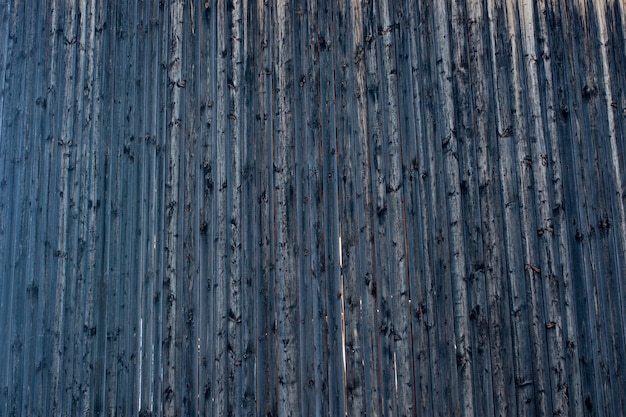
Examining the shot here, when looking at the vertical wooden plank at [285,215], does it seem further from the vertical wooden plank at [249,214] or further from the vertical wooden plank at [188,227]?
the vertical wooden plank at [188,227]

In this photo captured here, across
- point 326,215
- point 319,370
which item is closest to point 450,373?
point 319,370

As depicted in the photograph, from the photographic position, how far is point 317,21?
3.94m

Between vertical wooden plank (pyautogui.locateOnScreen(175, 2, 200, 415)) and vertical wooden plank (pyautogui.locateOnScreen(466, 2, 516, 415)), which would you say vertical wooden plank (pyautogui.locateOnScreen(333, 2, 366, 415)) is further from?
vertical wooden plank (pyautogui.locateOnScreen(175, 2, 200, 415))

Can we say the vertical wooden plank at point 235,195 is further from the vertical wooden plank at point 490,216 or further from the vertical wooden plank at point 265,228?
the vertical wooden plank at point 490,216

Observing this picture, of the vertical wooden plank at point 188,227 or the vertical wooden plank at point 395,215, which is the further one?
the vertical wooden plank at point 188,227

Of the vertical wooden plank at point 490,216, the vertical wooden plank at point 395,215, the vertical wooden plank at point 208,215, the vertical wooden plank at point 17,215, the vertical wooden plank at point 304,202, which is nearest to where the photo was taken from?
the vertical wooden plank at point 490,216

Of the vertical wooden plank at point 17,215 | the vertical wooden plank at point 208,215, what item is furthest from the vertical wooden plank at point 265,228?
the vertical wooden plank at point 17,215

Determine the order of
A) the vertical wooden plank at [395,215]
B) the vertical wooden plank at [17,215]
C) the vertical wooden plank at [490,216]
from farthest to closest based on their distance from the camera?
the vertical wooden plank at [17,215], the vertical wooden plank at [395,215], the vertical wooden plank at [490,216]

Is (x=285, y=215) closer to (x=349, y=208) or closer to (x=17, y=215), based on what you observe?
(x=349, y=208)

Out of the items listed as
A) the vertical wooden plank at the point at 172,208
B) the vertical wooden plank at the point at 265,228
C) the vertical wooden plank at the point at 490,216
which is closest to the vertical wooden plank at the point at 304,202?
the vertical wooden plank at the point at 265,228

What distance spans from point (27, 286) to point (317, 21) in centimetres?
239

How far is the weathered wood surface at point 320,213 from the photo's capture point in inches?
134

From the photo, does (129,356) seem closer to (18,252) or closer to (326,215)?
(18,252)

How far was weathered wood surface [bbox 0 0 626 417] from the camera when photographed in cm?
340
